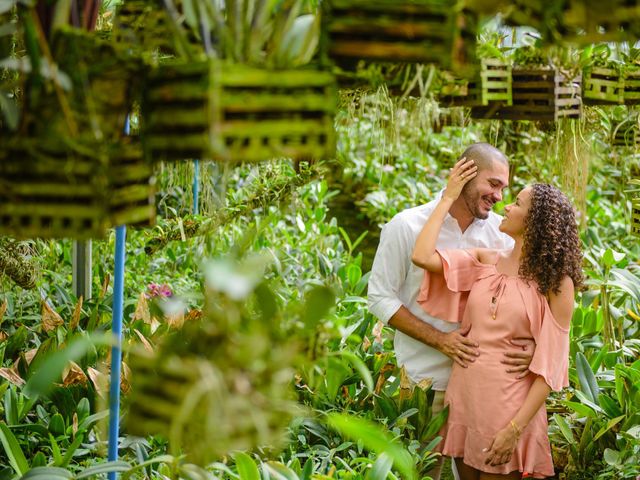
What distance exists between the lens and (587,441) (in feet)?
10.4

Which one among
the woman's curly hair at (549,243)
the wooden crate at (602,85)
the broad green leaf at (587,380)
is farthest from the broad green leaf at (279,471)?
the wooden crate at (602,85)

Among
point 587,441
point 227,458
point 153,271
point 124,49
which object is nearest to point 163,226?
point 153,271

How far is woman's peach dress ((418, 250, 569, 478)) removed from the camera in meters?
2.72

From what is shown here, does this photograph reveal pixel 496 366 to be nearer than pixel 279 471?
No

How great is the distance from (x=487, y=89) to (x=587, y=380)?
1.18m

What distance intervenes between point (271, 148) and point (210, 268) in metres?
0.18

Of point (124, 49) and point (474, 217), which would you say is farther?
point (474, 217)

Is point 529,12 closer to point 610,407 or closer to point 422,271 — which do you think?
point 422,271

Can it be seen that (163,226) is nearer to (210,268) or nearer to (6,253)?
(6,253)

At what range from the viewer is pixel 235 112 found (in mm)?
1063

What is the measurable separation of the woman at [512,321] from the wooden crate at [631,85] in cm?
60

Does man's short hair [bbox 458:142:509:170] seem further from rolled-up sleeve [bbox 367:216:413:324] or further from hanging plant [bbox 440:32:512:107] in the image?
rolled-up sleeve [bbox 367:216:413:324]

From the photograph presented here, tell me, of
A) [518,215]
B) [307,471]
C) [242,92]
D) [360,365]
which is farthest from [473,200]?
[242,92]

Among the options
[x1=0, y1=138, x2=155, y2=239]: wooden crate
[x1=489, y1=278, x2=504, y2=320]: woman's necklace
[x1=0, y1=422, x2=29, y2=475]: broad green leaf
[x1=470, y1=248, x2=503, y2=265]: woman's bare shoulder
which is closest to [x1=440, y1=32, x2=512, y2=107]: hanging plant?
[x1=470, y1=248, x2=503, y2=265]: woman's bare shoulder
